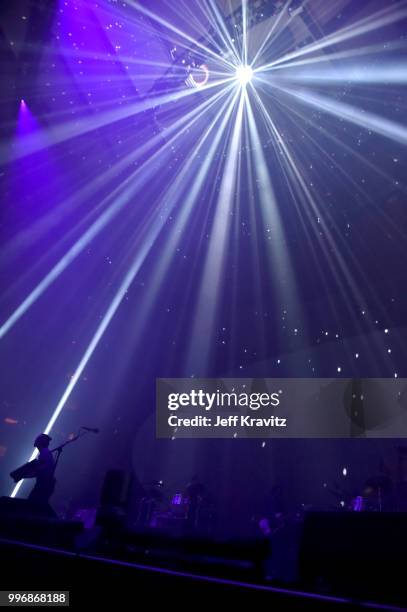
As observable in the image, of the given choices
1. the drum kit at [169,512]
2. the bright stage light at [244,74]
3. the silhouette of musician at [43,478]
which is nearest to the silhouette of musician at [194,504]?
the drum kit at [169,512]

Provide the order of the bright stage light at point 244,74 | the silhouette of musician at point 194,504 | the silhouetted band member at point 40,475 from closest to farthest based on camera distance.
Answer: the silhouetted band member at point 40,475 → the bright stage light at point 244,74 → the silhouette of musician at point 194,504

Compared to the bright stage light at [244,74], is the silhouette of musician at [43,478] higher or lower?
lower

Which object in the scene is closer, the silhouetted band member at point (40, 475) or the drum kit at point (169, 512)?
the silhouetted band member at point (40, 475)

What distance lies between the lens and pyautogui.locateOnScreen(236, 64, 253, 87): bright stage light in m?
6.14

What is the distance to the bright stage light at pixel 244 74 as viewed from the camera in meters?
6.14

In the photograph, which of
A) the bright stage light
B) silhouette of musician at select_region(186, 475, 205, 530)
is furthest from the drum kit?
the bright stage light

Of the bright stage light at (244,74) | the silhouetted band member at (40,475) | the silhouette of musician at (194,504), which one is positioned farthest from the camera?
the silhouette of musician at (194,504)

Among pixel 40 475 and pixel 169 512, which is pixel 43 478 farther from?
pixel 169 512

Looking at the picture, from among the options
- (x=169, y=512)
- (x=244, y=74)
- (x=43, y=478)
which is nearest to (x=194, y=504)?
(x=169, y=512)

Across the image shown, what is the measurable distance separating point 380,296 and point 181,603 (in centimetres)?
846

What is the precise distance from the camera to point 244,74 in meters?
6.26

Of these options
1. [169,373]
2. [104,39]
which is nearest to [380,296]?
[169,373]

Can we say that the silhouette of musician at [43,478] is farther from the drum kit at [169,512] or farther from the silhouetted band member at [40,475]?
the drum kit at [169,512]

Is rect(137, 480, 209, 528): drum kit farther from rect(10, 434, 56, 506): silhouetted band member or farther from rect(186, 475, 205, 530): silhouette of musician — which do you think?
rect(10, 434, 56, 506): silhouetted band member
